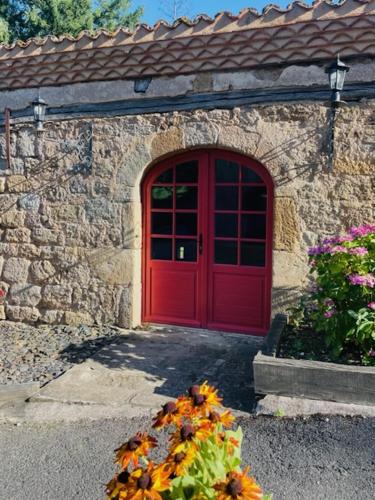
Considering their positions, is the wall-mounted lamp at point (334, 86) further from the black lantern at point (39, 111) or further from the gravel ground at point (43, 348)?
the black lantern at point (39, 111)

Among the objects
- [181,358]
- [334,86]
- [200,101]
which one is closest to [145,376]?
[181,358]

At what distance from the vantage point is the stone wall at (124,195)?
15.3 ft

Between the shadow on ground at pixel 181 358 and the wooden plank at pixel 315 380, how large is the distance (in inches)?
10.4

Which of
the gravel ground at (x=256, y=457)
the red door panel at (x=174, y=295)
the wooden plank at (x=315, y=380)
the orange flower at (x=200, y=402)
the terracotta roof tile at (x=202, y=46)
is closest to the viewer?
the orange flower at (x=200, y=402)

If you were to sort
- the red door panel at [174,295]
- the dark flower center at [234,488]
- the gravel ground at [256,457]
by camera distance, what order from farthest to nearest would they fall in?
the red door panel at [174,295] → the gravel ground at [256,457] → the dark flower center at [234,488]

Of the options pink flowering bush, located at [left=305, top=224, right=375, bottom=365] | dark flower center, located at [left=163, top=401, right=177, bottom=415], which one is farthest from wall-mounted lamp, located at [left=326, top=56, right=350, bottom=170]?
dark flower center, located at [left=163, top=401, right=177, bottom=415]

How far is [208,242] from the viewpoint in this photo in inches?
A: 211

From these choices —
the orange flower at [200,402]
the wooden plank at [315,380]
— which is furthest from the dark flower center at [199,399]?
the wooden plank at [315,380]

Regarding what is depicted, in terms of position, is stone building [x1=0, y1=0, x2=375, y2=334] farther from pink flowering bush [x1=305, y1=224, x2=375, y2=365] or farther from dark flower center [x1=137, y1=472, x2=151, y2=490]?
dark flower center [x1=137, y1=472, x2=151, y2=490]

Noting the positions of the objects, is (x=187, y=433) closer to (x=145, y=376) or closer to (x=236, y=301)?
(x=145, y=376)

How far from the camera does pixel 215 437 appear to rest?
1678 mm

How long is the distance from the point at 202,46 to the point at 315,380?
3.42m

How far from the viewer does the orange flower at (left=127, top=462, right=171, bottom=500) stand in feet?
4.61

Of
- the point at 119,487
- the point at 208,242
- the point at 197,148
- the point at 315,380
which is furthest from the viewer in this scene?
the point at 208,242
